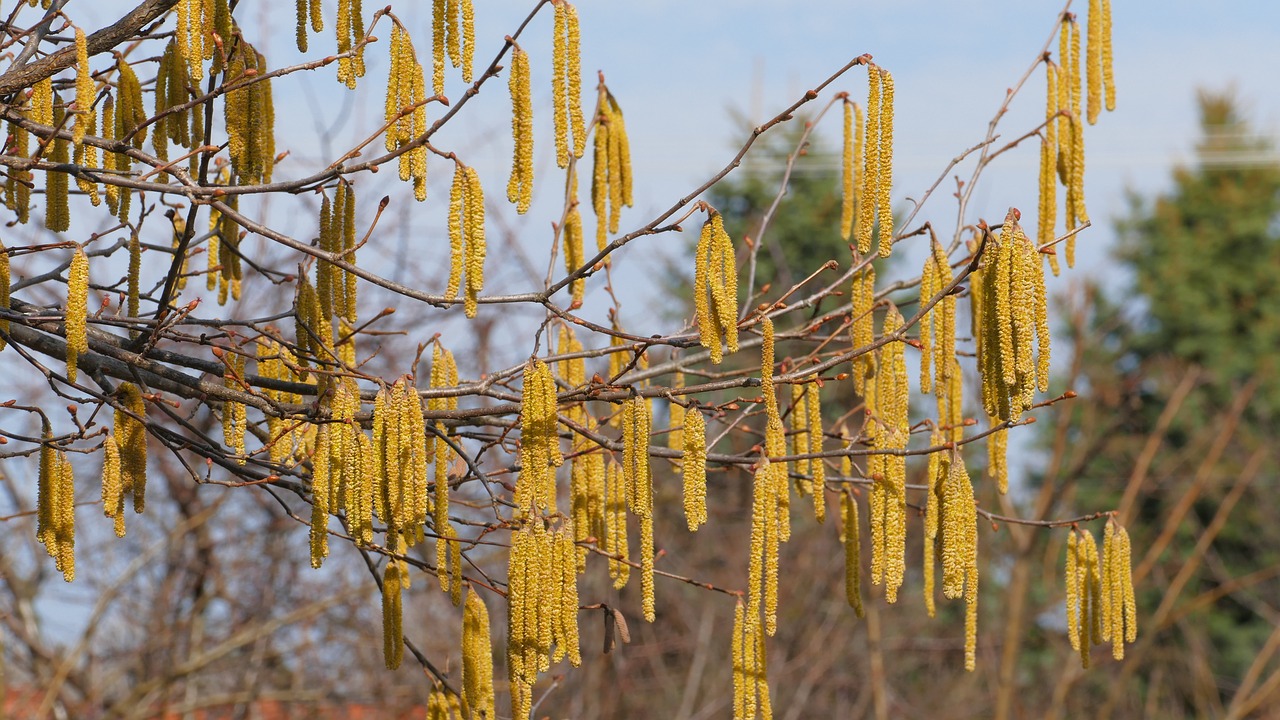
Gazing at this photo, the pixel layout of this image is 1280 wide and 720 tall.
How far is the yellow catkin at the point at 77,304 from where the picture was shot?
243cm

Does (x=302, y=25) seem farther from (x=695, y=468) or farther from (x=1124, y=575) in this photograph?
(x=1124, y=575)

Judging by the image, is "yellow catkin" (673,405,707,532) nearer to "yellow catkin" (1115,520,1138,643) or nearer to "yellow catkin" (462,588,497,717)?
"yellow catkin" (462,588,497,717)

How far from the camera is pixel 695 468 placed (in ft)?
8.39

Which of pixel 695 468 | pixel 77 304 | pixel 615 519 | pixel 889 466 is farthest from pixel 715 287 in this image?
pixel 77 304

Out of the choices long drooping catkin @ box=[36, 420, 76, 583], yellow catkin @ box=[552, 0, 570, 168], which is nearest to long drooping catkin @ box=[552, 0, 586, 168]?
yellow catkin @ box=[552, 0, 570, 168]

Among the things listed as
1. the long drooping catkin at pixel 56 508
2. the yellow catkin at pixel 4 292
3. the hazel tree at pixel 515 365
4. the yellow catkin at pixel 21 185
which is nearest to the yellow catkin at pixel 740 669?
the hazel tree at pixel 515 365

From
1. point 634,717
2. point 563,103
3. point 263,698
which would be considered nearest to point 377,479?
point 563,103

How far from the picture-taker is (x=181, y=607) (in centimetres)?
809

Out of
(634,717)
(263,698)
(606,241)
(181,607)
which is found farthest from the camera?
(634,717)

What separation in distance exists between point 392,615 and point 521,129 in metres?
1.06

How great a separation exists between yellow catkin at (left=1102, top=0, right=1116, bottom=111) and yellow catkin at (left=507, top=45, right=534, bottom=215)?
159 centimetres

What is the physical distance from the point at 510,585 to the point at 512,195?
0.76 metres

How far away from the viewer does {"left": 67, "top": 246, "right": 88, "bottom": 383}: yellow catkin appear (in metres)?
2.43

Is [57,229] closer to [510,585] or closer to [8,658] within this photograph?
[510,585]
